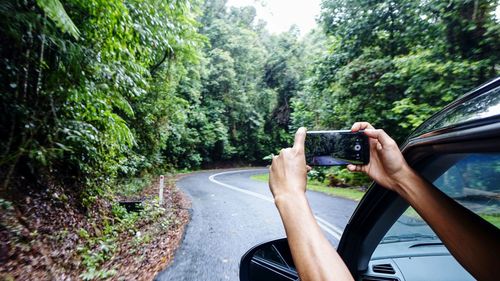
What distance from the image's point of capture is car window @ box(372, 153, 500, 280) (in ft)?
4.30

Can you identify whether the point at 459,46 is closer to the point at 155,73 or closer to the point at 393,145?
the point at 393,145

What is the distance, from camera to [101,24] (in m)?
5.17

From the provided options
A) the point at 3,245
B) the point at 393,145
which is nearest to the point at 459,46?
the point at 393,145

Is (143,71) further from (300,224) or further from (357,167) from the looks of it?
(300,224)

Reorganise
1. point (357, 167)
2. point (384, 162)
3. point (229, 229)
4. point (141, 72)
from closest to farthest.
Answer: point (384, 162)
point (357, 167)
point (141, 72)
point (229, 229)

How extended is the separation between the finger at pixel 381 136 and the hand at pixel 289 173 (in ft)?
1.34

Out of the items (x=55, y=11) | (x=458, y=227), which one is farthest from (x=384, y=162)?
(x=55, y=11)

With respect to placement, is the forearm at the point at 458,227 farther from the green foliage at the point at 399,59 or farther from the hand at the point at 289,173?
the green foliage at the point at 399,59

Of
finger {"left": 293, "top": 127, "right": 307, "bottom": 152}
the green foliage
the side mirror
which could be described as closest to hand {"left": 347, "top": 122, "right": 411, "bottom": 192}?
finger {"left": 293, "top": 127, "right": 307, "bottom": 152}

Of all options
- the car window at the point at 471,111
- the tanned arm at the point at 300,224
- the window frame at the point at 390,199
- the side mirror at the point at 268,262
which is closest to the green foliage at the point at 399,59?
the window frame at the point at 390,199

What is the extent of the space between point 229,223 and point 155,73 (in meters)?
8.56

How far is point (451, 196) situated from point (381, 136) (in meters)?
0.57

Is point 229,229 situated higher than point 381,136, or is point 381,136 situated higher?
point 381,136

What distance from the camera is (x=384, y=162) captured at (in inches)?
54.4
